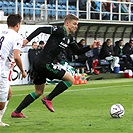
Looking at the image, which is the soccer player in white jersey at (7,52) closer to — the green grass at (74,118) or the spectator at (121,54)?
the green grass at (74,118)

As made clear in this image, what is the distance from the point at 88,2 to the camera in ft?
91.1

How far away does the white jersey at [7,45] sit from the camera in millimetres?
9180

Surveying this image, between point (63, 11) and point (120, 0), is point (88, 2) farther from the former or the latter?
point (120, 0)

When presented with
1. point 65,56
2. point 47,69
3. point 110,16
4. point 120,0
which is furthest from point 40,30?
point 120,0

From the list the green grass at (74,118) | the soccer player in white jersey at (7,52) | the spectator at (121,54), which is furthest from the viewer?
the spectator at (121,54)

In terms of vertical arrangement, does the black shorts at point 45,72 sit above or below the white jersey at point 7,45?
below

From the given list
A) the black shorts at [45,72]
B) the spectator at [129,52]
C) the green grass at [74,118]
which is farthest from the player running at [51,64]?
the spectator at [129,52]

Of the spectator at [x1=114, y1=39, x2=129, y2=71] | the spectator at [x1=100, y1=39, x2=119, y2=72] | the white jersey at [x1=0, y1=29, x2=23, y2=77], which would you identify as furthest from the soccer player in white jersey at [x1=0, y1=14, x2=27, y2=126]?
the spectator at [x1=114, y1=39, x2=129, y2=71]

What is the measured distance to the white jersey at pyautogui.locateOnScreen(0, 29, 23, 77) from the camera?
9.18 meters

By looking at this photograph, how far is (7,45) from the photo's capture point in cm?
921

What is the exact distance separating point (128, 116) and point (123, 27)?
19456 millimetres

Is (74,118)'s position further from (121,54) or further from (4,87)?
(121,54)

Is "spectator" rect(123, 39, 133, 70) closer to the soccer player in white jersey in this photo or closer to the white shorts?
the soccer player in white jersey

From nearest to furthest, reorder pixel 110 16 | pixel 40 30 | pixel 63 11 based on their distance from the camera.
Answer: pixel 40 30, pixel 63 11, pixel 110 16
